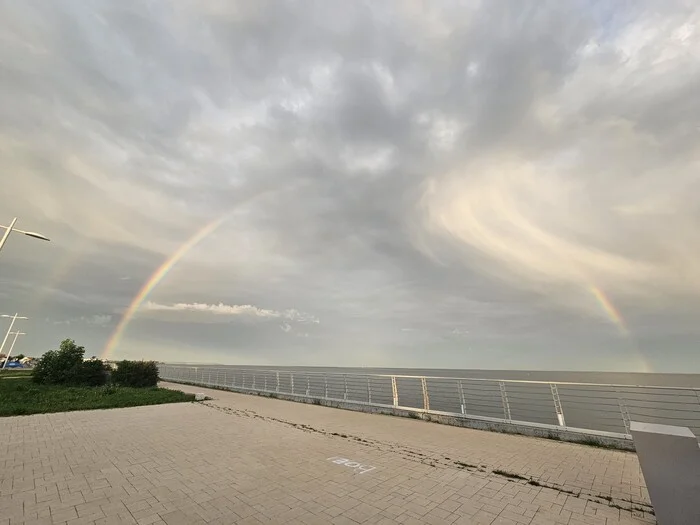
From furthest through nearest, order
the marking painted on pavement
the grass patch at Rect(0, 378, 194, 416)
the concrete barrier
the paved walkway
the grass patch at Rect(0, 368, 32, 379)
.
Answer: the grass patch at Rect(0, 368, 32, 379), the grass patch at Rect(0, 378, 194, 416), the marking painted on pavement, the paved walkway, the concrete barrier

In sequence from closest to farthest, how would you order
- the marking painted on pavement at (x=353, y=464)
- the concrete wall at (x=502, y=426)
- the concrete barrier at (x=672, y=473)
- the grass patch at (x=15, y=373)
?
the concrete barrier at (x=672, y=473) < the marking painted on pavement at (x=353, y=464) < the concrete wall at (x=502, y=426) < the grass patch at (x=15, y=373)

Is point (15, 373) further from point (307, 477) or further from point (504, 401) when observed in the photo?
point (504, 401)

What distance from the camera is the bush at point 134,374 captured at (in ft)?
72.6

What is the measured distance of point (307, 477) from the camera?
5613 millimetres

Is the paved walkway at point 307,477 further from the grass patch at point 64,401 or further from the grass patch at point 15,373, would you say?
the grass patch at point 15,373

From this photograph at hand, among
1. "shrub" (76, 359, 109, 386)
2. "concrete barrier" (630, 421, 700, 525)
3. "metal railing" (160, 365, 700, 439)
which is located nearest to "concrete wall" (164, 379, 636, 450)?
"metal railing" (160, 365, 700, 439)

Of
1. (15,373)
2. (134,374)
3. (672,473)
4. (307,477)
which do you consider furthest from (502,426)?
(15,373)

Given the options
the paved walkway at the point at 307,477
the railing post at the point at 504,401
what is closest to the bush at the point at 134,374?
the paved walkway at the point at 307,477

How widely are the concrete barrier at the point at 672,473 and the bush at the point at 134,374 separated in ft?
85.3

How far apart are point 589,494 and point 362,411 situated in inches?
343

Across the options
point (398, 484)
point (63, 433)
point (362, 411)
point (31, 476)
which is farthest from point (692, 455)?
point (63, 433)

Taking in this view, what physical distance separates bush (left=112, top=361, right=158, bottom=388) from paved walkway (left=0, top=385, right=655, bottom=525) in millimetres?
13833

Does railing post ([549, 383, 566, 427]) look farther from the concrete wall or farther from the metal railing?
the concrete wall

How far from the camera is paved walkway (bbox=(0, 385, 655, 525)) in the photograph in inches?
168
